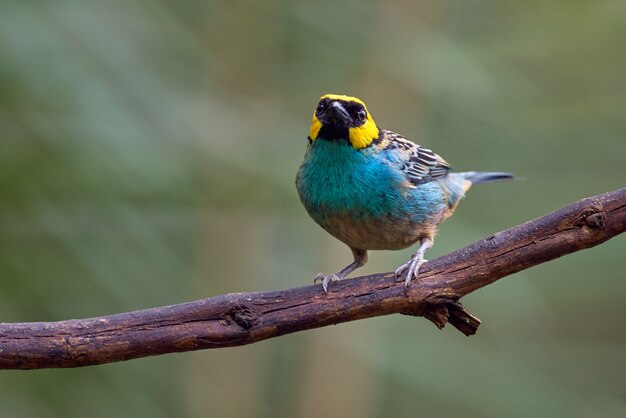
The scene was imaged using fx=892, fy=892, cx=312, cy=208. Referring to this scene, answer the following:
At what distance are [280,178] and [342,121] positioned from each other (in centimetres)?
125

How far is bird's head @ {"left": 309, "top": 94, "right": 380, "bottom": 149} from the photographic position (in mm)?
4891

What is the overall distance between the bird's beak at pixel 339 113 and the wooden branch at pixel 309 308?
3.74ft

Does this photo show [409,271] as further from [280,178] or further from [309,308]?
[280,178]

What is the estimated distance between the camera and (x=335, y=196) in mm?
4844

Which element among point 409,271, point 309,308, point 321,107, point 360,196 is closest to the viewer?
point 309,308

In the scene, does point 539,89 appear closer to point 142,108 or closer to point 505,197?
point 505,197

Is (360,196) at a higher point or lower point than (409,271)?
higher

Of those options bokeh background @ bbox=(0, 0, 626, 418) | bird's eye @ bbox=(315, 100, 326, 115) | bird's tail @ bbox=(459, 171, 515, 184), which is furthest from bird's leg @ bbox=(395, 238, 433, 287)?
bokeh background @ bbox=(0, 0, 626, 418)

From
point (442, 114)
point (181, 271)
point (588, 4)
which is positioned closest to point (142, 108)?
point (181, 271)

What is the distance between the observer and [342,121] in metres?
4.93

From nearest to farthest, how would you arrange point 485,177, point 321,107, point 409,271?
point 409,271 → point 321,107 → point 485,177

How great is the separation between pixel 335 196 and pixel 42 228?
1.71 m

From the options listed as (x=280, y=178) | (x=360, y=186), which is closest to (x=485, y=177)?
(x=280, y=178)

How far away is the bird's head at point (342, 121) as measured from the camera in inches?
193
